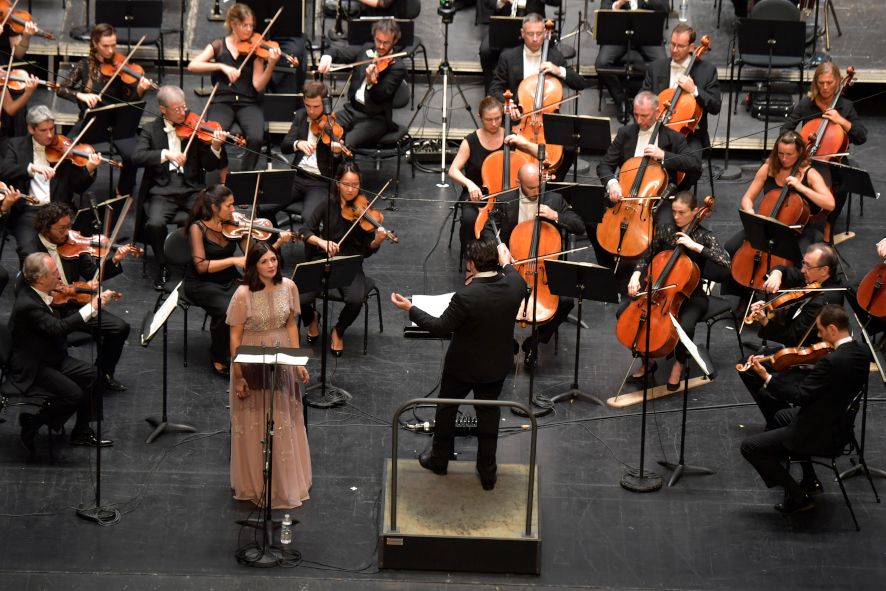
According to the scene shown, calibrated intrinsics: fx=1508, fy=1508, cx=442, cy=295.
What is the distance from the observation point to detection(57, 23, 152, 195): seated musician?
34.0 feet

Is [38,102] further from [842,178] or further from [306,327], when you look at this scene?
[842,178]

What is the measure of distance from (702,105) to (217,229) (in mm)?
3679

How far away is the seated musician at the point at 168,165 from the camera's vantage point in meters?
9.95

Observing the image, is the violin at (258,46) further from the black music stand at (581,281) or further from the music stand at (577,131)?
the black music stand at (581,281)

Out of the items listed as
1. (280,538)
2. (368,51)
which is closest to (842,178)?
(368,51)

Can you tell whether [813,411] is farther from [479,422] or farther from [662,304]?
[479,422]

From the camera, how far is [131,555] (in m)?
7.42

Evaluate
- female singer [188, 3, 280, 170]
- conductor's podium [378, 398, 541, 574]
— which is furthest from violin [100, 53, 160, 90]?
conductor's podium [378, 398, 541, 574]

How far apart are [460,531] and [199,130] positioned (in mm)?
3815

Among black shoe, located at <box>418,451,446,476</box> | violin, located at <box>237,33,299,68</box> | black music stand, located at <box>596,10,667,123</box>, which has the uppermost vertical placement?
black music stand, located at <box>596,10,667,123</box>

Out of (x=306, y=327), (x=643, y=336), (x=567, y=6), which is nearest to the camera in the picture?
(x=643, y=336)

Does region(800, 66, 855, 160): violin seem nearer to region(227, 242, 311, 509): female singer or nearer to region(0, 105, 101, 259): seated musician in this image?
region(227, 242, 311, 509): female singer

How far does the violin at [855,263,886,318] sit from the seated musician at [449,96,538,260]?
233cm

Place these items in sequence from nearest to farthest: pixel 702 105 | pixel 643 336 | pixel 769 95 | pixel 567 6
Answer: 1. pixel 643 336
2. pixel 702 105
3. pixel 769 95
4. pixel 567 6
